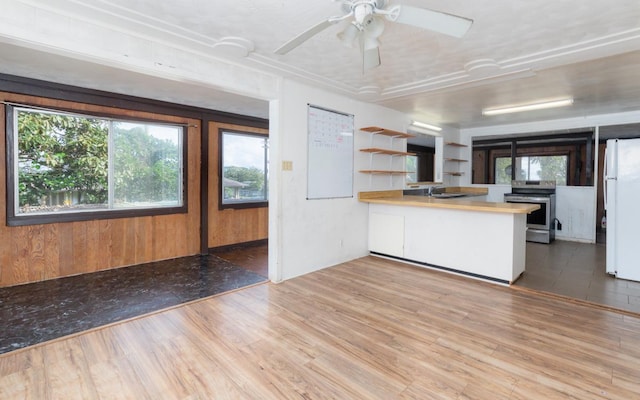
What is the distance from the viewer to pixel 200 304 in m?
3.03

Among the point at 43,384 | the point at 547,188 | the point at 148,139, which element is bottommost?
the point at 43,384

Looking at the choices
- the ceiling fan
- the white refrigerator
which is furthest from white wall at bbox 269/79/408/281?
the white refrigerator

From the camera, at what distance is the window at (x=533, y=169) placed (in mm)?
6906

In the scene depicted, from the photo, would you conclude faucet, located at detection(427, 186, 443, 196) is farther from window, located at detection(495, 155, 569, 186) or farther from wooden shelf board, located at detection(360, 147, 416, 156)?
window, located at detection(495, 155, 569, 186)

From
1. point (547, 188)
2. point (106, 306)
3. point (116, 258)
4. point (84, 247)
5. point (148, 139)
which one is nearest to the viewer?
point (106, 306)

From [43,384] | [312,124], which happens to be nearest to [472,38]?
[312,124]

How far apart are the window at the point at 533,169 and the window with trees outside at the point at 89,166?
258 inches

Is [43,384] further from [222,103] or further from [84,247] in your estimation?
[222,103]

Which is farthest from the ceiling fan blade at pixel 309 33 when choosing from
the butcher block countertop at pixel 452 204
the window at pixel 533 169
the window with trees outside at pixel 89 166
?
the window at pixel 533 169

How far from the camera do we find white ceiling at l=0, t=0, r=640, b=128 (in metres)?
2.19

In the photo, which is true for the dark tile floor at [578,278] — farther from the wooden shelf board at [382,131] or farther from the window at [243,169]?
the window at [243,169]

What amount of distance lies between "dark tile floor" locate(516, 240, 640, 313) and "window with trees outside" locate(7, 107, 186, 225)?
16.1 feet

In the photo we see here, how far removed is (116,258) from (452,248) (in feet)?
14.5

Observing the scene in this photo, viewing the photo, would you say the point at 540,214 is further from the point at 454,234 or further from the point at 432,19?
the point at 432,19
